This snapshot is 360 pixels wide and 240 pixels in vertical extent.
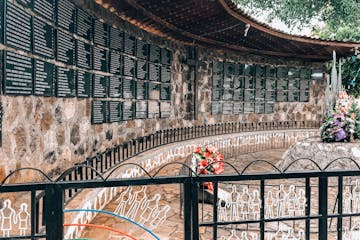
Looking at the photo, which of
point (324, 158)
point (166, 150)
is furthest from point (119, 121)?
point (324, 158)

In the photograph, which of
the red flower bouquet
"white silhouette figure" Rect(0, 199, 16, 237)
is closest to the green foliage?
the red flower bouquet

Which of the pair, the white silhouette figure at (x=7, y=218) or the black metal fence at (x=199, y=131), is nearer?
the white silhouette figure at (x=7, y=218)

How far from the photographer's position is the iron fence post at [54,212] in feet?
6.68

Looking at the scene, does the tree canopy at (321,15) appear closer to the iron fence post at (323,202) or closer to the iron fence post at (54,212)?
the iron fence post at (323,202)

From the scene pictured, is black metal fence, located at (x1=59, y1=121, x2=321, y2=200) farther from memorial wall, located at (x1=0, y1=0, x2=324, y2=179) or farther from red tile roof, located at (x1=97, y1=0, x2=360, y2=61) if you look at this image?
red tile roof, located at (x1=97, y1=0, x2=360, y2=61)

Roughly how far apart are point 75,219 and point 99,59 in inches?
135

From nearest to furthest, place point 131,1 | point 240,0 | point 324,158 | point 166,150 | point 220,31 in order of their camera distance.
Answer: point 131,1
point 324,158
point 166,150
point 220,31
point 240,0

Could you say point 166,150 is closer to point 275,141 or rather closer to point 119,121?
point 119,121

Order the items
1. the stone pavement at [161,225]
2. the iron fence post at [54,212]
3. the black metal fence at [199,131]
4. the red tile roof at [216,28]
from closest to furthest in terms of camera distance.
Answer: the iron fence post at [54,212] → the stone pavement at [161,225] → the red tile roof at [216,28] → the black metal fence at [199,131]

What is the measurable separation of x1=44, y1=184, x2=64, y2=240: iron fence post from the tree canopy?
14.7 meters

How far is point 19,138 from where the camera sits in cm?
377

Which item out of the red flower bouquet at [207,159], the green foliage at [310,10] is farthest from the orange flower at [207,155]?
the green foliage at [310,10]

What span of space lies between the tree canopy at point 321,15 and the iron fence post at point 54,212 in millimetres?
14675

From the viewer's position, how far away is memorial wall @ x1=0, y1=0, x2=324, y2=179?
372cm
